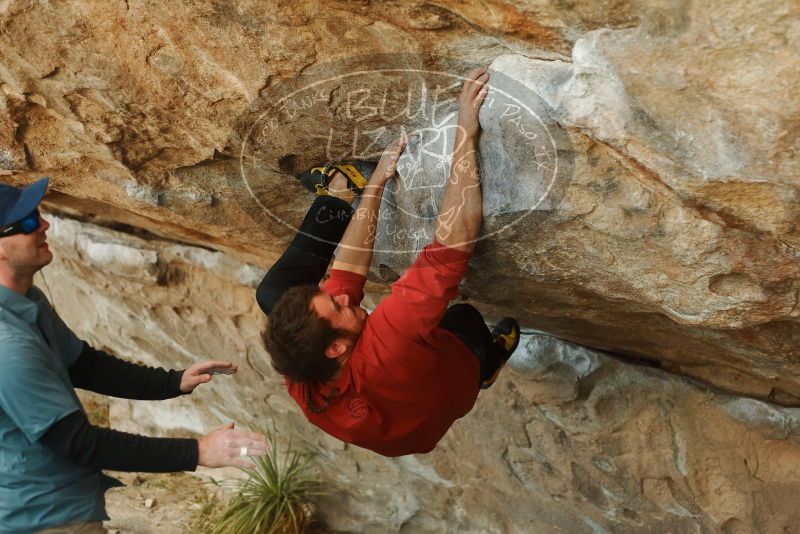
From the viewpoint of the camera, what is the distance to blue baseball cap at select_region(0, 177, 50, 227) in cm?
230

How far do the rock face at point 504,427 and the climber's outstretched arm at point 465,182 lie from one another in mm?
1197

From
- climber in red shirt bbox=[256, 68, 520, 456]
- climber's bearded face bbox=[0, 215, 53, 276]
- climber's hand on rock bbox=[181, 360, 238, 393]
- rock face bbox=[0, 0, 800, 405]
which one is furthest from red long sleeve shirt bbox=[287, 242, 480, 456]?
climber's bearded face bbox=[0, 215, 53, 276]

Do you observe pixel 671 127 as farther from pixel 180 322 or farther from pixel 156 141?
pixel 180 322

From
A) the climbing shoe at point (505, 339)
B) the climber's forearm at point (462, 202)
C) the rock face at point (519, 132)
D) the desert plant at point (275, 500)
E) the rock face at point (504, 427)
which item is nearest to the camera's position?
the rock face at point (519, 132)

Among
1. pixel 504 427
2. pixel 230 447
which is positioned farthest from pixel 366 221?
pixel 504 427

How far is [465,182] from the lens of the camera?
2.00 metres

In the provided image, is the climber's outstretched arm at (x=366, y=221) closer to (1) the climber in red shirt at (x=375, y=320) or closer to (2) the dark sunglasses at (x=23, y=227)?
(1) the climber in red shirt at (x=375, y=320)

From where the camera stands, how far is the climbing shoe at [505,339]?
8.81 feet

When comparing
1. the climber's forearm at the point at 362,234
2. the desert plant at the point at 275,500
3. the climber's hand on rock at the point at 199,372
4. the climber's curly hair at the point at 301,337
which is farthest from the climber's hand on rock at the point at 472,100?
the desert plant at the point at 275,500

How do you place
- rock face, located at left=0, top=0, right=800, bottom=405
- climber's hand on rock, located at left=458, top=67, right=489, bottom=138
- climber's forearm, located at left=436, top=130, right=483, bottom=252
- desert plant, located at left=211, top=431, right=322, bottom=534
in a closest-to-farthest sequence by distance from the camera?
rock face, located at left=0, top=0, right=800, bottom=405, climber's hand on rock, located at left=458, top=67, right=489, bottom=138, climber's forearm, located at left=436, top=130, right=483, bottom=252, desert plant, located at left=211, top=431, right=322, bottom=534

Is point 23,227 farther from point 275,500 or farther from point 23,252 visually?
point 275,500

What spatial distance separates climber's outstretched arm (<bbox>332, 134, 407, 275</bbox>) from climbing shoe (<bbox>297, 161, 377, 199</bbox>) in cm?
4

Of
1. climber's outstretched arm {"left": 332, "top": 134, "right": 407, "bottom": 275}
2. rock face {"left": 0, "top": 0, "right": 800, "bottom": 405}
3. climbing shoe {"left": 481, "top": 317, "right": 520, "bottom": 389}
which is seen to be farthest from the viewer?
climbing shoe {"left": 481, "top": 317, "right": 520, "bottom": 389}

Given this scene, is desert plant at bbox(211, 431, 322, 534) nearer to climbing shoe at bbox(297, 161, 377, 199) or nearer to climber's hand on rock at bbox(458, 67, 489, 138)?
climbing shoe at bbox(297, 161, 377, 199)
